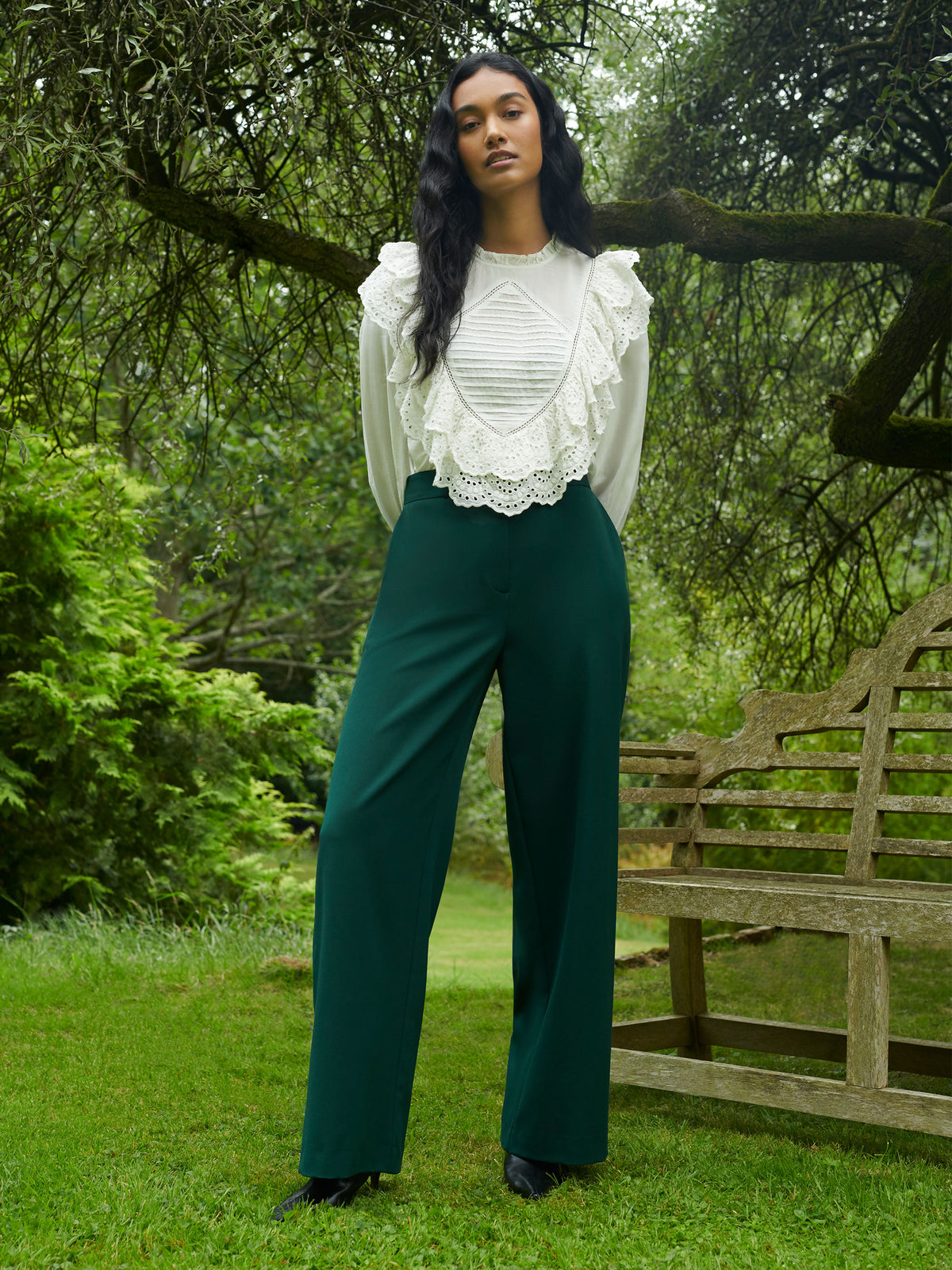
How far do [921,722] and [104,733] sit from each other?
152 inches

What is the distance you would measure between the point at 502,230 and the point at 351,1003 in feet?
4.48

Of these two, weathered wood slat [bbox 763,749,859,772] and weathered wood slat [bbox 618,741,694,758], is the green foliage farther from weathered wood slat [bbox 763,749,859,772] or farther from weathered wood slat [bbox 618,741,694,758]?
weathered wood slat [bbox 763,749,859,772]

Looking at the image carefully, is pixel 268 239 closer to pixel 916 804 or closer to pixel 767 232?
pixel 767 232

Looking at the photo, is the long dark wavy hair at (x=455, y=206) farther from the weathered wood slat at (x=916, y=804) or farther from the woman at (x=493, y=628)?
the weathered wood slat at (x=916, y=804)

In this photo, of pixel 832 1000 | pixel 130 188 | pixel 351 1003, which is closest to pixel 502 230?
pixel 351 1003

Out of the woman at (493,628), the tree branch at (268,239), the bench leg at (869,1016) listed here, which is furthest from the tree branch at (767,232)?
the bench leg at (869,1016)

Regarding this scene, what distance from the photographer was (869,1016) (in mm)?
2221

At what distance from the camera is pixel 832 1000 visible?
13.7 feet

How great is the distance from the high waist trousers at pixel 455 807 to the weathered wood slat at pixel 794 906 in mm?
427

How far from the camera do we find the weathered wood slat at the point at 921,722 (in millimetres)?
2564

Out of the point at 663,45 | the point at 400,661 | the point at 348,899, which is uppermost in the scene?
the point at 663,45

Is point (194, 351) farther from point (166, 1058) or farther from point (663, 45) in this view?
point (166, 1058)

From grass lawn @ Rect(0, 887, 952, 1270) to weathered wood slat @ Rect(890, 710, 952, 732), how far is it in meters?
0.84

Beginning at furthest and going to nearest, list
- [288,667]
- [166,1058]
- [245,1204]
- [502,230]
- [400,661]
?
[288,667] → [166,1058] → [502,230] → [400,661] → [245,1204]
